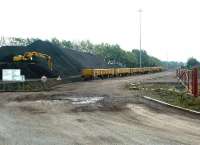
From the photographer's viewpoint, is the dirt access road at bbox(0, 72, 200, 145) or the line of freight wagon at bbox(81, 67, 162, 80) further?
the line of freight wagon at bbox(81, 67, 162, 80)

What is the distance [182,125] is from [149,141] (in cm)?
306

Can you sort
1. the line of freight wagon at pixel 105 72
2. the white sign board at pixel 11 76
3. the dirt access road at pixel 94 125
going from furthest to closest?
1. the line of freight wagon at pixel 105 72
2. the white sign board at pixel 11 76
3. the dirt access road at pixel 94 125

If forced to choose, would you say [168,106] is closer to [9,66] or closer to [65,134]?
[65,134]

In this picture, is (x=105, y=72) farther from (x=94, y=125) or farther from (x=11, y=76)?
(x=94, y=125)

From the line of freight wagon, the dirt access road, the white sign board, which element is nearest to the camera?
the dirt access road

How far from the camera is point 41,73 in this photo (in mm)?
49156

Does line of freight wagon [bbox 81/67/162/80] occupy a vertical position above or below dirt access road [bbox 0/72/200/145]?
above

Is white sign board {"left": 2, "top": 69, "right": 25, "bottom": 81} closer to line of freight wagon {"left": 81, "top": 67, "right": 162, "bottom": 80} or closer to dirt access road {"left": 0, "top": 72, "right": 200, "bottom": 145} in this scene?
line of freight wagon {"left": 81, "top": 67, "right": 162, "bottom": 80}

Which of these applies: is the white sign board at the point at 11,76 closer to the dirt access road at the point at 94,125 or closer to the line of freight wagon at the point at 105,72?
the line of freight wagon at the point at 105,72

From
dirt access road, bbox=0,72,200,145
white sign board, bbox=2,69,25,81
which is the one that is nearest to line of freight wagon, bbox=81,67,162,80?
white sign board, bbox=2,69,25,81

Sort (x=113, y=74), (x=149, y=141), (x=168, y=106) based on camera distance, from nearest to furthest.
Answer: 1. (x=149, y=141)
2. (x=168, y=106)
3. (x=113, y=74)

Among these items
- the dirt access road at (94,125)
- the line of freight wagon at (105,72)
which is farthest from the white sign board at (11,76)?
the dirt access road at (94,125)

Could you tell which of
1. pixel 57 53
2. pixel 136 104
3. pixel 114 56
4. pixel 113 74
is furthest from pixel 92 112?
pixel 114 56

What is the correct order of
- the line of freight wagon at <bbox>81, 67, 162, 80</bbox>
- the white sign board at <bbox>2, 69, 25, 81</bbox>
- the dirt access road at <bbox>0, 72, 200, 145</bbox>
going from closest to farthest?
the dirt access road at <bbox>0, 72, 200, 145</bbox> → the white sign board at <bbox>2, 69, 25, 81</bbox> → the line of freight wagon at <bbox>81, 67, 162, 80</bbox>
